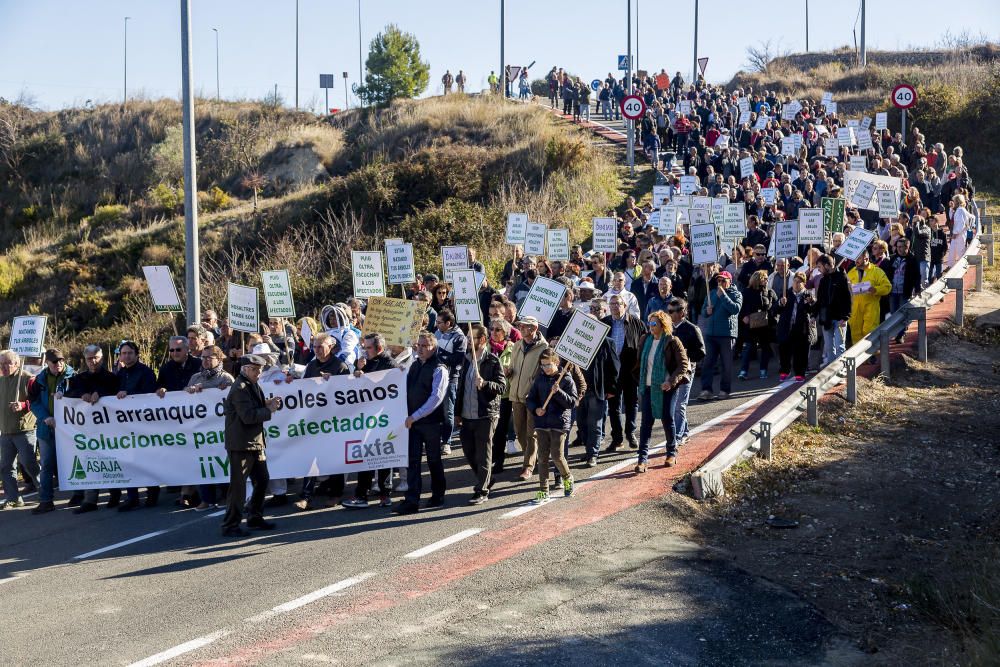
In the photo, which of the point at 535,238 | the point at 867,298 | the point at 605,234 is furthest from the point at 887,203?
the point at 535,238

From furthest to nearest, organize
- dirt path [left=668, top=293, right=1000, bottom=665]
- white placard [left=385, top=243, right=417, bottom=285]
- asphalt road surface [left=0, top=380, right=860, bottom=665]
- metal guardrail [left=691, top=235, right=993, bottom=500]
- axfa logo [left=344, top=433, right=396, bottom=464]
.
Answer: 1. white placard [left=385, top=243, right=417, bottom=285]
2. axfa logo [left=344, top=433, right=396, bottom=464]
3. metal guardrail [left=691, top=235, right=993, bottom=500]
4. dirt path [left=668, top=293, right=1000, bottom=665]
5. asphalt road surface [left=0, top=380, right=860, bottom=665]

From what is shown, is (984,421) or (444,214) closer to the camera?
(984,421)

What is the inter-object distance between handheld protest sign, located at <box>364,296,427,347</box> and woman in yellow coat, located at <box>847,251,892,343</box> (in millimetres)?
6870

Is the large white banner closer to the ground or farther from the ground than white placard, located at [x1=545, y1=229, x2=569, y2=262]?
closer to the ground

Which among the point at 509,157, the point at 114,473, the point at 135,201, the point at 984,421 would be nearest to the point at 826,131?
the point at 509,157

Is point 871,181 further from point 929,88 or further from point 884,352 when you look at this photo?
point 929,88

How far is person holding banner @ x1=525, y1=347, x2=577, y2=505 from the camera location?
36.1 ft

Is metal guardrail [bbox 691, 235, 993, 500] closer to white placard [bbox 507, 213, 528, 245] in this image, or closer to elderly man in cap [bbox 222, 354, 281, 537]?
elderly man in cap [bbox 222, 354, 281, 537]

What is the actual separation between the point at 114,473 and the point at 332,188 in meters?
27.9

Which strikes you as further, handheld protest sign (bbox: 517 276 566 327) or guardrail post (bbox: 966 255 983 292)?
guardrail post (bbox: 966 255 983 292)

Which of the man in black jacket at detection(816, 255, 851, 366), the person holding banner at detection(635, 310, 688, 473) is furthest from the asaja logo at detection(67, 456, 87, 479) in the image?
the man in black jacket at detection(816, 255, 851, 366)

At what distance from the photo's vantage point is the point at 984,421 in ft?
43.0

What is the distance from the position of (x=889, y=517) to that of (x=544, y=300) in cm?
487

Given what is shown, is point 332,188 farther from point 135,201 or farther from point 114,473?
point 114,473
